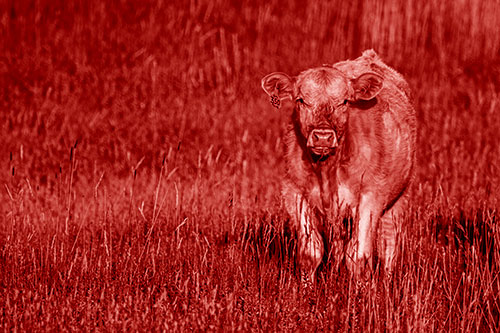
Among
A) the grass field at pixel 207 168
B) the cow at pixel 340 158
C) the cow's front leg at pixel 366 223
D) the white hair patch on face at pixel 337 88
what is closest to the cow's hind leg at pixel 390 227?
the grass field at pixel 207 168

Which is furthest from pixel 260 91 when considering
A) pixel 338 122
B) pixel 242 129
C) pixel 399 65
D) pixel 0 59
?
pixel 338 122

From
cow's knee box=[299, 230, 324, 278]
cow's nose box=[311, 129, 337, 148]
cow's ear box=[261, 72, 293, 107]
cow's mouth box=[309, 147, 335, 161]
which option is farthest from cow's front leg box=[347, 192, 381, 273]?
cow's ear box=[261, 72, 293, 107]

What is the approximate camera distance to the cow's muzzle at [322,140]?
645 centimetres

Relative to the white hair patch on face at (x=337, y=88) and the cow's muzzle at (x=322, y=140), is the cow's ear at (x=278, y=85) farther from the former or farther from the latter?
the cow's muzzle at (x=322, y=140)

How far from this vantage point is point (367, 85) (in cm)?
720

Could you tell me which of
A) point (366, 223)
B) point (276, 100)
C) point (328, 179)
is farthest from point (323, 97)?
point (366, 223)

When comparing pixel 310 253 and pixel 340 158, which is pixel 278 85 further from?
pixel 310 253

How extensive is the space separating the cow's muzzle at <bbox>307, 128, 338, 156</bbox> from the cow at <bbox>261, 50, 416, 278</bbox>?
0.09 meters

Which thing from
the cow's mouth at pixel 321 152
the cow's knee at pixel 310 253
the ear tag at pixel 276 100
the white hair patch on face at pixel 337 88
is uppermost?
the white hair patch on face at pixel 337 88

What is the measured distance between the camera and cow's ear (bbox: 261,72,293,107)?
722 cm

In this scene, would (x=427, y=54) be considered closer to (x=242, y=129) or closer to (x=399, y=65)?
(x=399, y=65)

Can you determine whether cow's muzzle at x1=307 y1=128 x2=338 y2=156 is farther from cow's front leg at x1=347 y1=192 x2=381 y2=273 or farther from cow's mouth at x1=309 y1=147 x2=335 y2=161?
cow's front leg at x1=347 y1=192 x2=381 y2=273

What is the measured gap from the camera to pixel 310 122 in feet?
22.1

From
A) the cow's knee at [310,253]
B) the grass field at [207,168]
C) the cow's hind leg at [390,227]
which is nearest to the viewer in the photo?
the grass field at [207,168]
